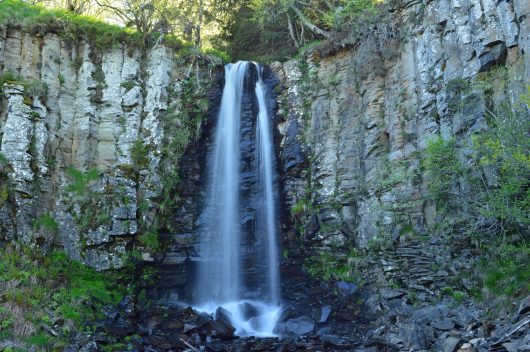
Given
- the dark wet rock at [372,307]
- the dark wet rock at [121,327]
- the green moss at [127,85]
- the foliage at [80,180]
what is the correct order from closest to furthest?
the dark wet rock at [121,327]
the dark wet rock at [372,307]
the foliage at [80,180]
the green moss at [127,85]

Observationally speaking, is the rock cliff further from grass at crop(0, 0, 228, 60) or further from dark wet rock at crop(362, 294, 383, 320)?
dark wet rock at crop(362, 294, 383, 320)

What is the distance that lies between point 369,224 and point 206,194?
574cm

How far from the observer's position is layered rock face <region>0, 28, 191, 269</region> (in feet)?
47.8

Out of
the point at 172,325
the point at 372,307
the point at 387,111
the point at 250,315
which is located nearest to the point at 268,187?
the point at 250,315

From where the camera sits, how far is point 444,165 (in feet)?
42.8

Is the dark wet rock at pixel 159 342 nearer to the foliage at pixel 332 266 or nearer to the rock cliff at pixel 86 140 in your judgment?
the rock cliff at pixel 86 140

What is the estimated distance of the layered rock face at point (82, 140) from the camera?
14.6 m

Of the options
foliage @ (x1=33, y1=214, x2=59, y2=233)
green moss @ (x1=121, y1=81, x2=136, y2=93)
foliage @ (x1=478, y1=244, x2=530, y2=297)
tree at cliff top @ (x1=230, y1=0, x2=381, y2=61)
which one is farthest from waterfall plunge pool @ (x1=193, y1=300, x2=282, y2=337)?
tree at cliff top @ (x1=230, y1=0, x2=381, y2=61)

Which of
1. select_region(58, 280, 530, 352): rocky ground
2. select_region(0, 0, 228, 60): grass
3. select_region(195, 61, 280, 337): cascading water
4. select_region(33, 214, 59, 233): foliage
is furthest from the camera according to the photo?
select_region(0, 0, 228, 60): grass

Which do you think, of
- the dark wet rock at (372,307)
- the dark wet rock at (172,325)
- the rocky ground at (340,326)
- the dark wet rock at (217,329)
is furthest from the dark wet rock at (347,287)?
the dark wet rock at (172,325)

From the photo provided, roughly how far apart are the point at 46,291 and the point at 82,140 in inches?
231

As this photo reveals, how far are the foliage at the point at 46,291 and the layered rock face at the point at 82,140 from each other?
21.5 inches

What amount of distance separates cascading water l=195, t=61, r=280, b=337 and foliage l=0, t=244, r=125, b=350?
3059 mm

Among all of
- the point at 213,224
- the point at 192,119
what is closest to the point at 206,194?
the point at 213,224
